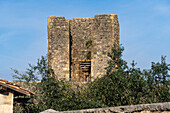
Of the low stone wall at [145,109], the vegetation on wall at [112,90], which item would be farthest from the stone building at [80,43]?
the low stone wall at [145,109]

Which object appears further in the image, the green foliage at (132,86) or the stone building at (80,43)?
the stone building at (80,43)

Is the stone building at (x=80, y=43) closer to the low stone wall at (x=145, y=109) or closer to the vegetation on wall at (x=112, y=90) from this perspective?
the vegetation on wall at (x=112, y=90)

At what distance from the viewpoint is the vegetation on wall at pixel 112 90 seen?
42.9ft

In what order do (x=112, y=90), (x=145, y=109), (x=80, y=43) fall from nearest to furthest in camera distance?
(x=145, y=109) < (x=112, y=90) < (x=80, y=43)

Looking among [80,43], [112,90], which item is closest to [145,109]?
[112,90]

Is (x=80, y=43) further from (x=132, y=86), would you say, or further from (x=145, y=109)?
(x=145, y=109)

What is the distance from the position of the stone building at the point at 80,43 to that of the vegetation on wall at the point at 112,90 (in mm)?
2982

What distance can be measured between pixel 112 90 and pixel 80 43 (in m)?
5.96

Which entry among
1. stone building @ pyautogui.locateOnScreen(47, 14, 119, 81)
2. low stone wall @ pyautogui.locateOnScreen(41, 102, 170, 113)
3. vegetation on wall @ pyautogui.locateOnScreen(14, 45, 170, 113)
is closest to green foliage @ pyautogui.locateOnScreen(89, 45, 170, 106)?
vegetation on wall @ pyautogui.locateOnScreen(14, 45, 170, 113)

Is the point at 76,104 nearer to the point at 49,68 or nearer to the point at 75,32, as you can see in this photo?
the point at 49,68

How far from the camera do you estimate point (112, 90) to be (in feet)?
44.0

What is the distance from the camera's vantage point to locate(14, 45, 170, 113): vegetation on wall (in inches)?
515

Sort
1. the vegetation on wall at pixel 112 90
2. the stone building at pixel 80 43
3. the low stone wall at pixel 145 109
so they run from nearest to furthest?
the low stone wall at pixel 145 109 → the vegetation on wall at pixel 112 90 → the stone building at pixel 80 43

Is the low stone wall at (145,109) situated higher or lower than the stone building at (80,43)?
lower
